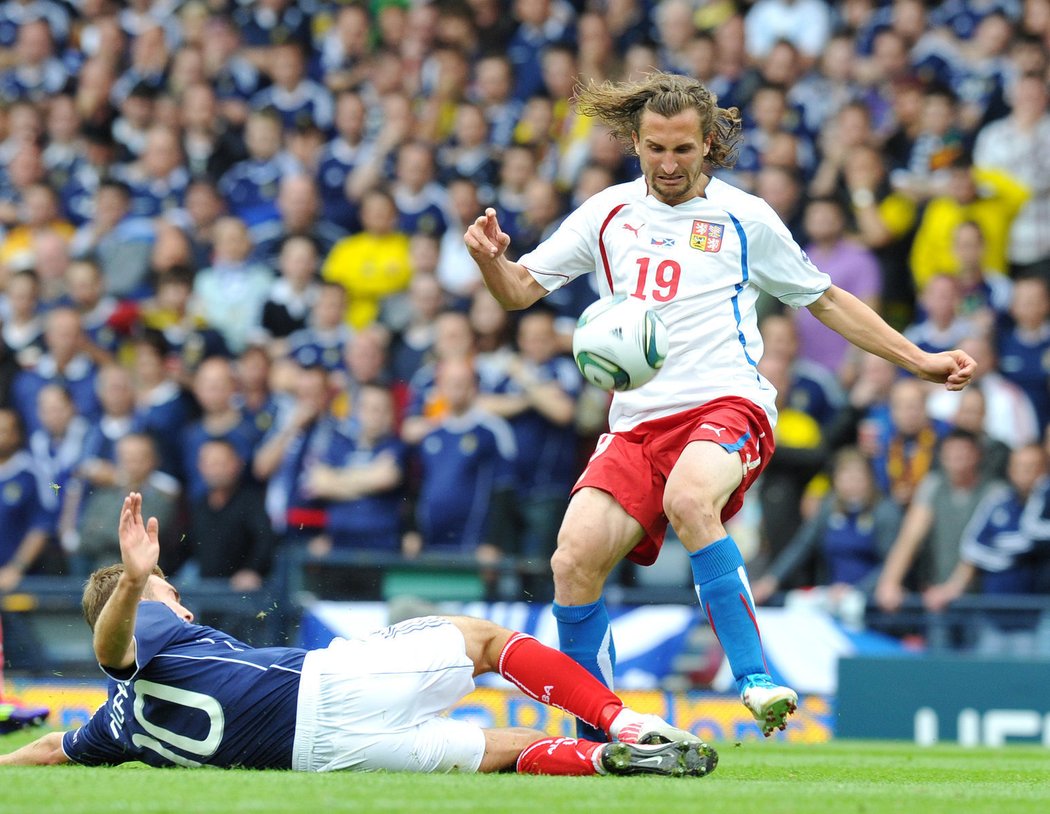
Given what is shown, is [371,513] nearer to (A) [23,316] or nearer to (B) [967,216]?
(A) [23,316]

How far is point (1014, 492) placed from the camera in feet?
35.7

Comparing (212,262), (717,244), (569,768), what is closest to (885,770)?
(569,768)

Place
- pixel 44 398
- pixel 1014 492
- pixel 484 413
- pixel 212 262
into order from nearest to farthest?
pixel 1014 492
pixel 484 413
pixel 44 398
pixel 212 262

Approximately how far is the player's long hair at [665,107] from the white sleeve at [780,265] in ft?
1.20

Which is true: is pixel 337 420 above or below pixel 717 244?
below

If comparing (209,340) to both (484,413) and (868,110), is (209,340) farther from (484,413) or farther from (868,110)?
(868,110)

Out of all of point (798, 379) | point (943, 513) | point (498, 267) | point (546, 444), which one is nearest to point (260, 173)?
point (546, 444)

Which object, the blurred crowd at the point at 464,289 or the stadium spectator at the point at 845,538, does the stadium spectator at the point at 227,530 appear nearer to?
the blurred crowd at the point at 464,289

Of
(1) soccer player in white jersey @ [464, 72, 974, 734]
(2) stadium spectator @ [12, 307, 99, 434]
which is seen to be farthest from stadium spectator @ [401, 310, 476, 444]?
(1) soccer player in white jersey @ [464, 72, 974, 734]

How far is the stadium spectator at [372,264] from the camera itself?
1362cm

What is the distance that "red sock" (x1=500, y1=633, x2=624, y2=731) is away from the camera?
5918 millimetres

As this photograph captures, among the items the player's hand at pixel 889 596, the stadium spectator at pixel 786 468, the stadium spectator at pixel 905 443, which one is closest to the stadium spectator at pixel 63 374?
the stadium spectator at pixel 786 468

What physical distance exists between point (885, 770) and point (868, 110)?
7.56m

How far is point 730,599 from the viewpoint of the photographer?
20.4 ft
